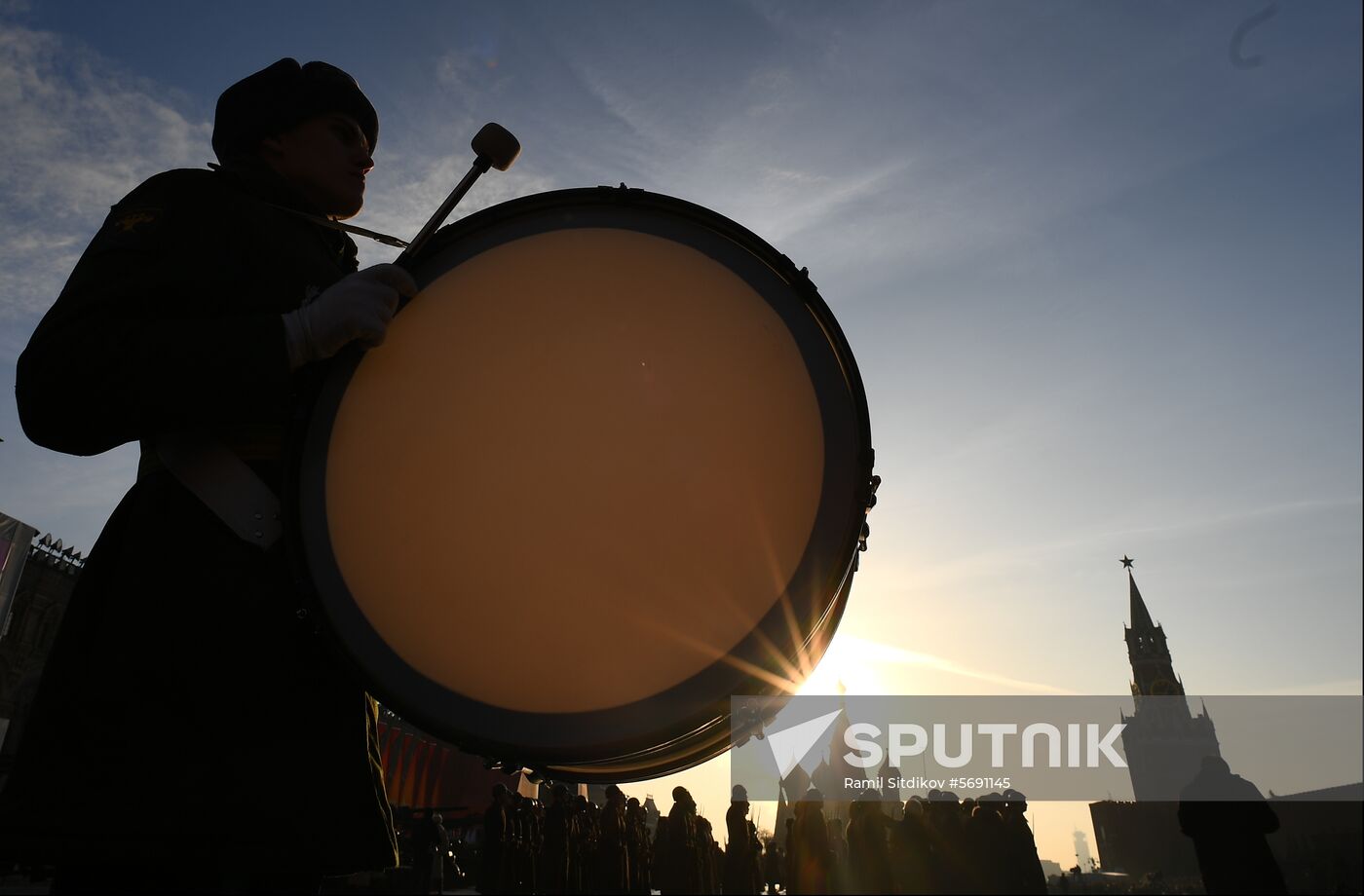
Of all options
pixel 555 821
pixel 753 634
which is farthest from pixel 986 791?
pixel 753 634

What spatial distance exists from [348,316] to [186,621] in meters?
0.63

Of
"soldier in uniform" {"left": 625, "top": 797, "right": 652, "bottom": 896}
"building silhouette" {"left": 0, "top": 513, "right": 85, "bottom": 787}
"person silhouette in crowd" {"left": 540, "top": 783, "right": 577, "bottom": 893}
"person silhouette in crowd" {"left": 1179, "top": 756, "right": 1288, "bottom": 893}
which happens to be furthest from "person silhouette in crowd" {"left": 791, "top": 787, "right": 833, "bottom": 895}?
"building silhouette" {"left": 0, "top": 513, "right": 85, "bottom": 787}

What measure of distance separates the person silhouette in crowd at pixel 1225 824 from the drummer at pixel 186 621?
7.72 meters

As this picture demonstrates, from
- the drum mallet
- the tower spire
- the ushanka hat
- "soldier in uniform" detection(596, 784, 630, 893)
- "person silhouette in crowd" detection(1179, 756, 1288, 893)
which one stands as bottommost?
"soldier in uniform" detection(596, 784, 630, 893)

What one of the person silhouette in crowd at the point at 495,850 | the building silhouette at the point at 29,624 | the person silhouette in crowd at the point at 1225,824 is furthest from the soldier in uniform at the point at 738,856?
the building silhouette at the point at 29,624

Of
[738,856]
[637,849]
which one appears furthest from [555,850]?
[738,856]

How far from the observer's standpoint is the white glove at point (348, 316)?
132 centimetres

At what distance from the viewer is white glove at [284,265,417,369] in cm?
132

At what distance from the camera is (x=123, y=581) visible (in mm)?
1381

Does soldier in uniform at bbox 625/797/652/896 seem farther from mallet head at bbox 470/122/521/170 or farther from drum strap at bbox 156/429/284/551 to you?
mallet head at bbox 470/122/521/170

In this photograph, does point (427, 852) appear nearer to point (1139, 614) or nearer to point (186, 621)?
point (186, 621)

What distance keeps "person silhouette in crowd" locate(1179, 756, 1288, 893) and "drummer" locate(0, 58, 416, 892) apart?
304 inches

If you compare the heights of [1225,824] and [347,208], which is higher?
[347,208]

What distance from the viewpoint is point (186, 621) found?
1.35 metres
